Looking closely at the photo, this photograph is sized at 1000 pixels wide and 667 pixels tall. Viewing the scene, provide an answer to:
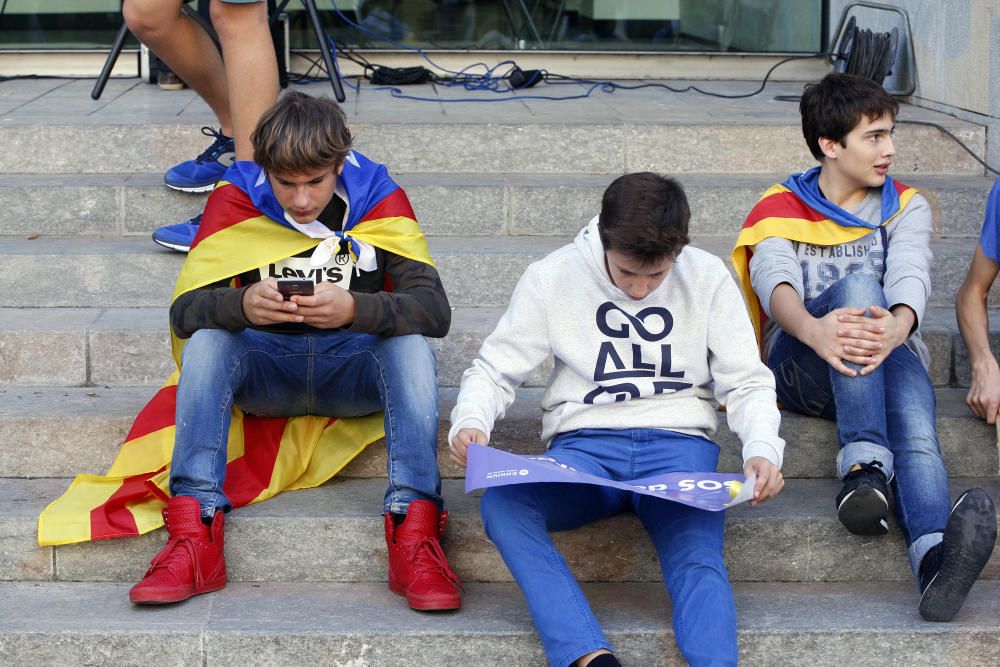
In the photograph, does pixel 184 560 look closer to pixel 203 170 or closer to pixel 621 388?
pixel 621 388

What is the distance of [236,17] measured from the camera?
375 centimetres

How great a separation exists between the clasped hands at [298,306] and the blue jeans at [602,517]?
56cm

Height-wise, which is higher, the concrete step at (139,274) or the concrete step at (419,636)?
the concrete step at (139,274)

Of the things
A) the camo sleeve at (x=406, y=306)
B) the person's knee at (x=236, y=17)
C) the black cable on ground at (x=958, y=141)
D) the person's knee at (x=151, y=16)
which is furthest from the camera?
the black cable on ground at (x=958, y=141)

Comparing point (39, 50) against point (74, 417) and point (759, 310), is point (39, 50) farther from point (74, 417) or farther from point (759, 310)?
point (759, 310)

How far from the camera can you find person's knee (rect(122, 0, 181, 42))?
13.1 feet

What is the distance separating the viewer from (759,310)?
11.7ft

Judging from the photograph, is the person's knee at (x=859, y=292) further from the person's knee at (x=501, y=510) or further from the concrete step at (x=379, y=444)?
the person's knee at (x=501, y=510)

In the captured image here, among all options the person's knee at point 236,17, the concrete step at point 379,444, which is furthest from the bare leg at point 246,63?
the concrete step at point 379,444

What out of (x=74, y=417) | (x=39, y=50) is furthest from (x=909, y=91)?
(x=39, y=50)

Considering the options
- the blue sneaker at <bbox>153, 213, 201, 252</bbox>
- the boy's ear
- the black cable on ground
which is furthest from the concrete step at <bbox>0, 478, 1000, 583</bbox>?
the black cable on ground

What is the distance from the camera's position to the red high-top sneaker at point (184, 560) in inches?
113

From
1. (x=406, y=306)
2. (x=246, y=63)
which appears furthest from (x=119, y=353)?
(x=406, y=306)

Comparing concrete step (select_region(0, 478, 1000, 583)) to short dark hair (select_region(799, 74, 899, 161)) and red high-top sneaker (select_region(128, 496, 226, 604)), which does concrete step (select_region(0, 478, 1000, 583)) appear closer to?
red high-top sneaker (select_region(128, 496, 226, 604))
